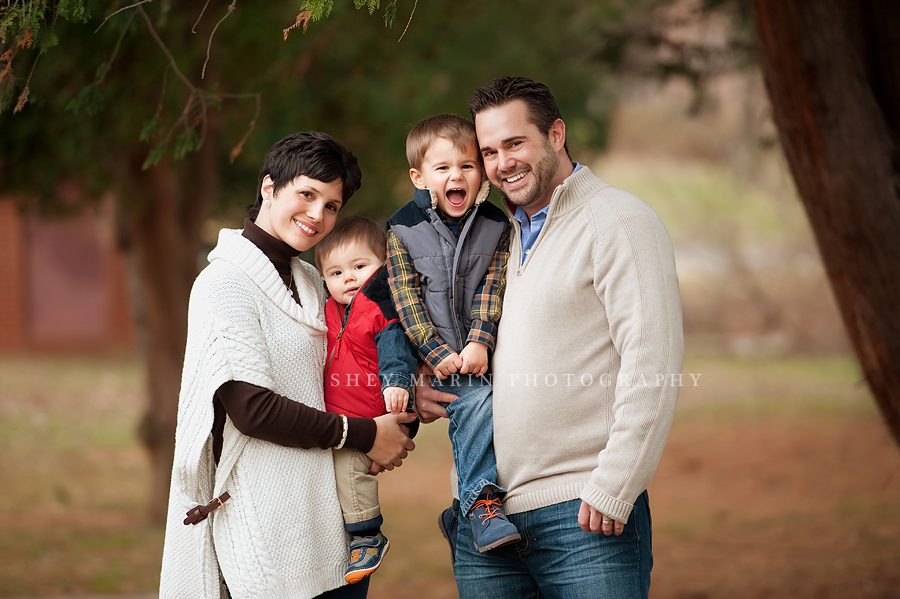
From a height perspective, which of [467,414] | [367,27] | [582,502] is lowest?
[582,502]

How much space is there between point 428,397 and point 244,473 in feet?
1.87

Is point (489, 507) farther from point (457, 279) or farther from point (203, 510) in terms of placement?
point (203, 510)

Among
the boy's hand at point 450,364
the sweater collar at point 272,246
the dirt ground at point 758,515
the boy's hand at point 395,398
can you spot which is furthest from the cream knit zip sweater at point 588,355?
the dirt ground at point 758,515

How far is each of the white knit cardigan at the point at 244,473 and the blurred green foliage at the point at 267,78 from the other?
32.2 inches

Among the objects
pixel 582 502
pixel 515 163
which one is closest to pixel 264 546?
pixel 582 502

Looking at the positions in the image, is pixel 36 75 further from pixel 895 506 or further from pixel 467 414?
pixel 895 506

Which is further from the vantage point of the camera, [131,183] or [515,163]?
[131,183]

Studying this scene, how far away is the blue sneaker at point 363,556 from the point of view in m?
2.30

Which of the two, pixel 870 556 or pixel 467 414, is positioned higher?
pixel 467 414

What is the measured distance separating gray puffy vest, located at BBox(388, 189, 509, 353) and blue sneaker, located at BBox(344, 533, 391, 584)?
602mm

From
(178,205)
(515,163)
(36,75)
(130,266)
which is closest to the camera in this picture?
(515,163)

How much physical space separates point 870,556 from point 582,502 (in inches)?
183

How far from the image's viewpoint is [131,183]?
6.24 metres

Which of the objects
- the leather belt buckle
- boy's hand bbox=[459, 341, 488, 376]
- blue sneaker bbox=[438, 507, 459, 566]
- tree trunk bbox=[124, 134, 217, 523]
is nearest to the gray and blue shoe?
blue sneaker bbox=[438, 507, 459, 566]
